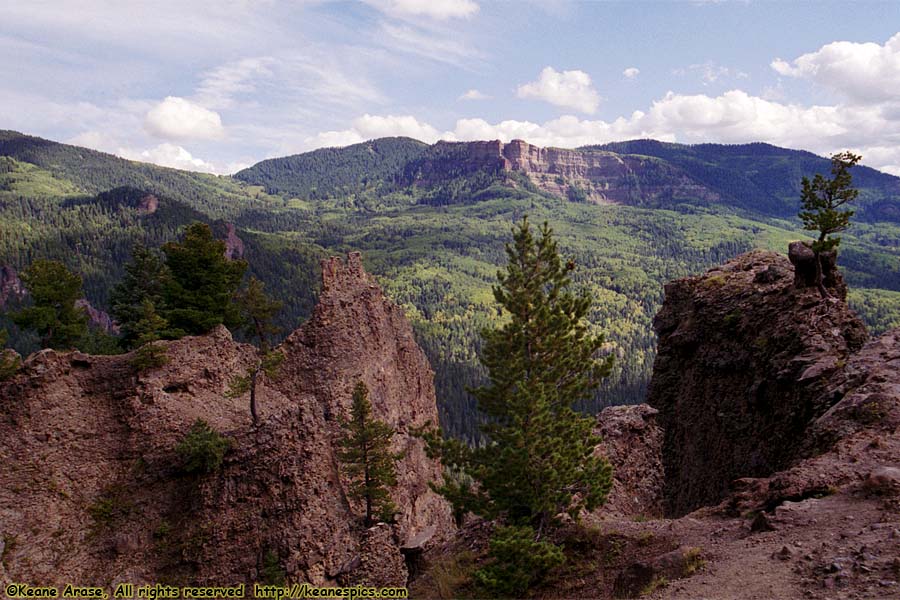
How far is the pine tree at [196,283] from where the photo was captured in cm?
4359

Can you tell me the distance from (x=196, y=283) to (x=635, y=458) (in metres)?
38.9

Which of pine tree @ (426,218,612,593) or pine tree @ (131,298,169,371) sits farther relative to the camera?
pine tree @ (131,298,169,371)

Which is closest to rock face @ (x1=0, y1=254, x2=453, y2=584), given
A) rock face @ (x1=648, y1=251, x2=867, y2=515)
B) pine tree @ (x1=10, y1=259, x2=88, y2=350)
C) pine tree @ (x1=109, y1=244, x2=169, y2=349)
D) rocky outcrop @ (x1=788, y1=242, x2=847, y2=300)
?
pine tree @ (x1=10, y1=259, x2=88, y2=350)

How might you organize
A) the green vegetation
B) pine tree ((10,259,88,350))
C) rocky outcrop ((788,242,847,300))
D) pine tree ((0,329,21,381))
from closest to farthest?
the green vegetation
rocky outcrop ((788,242,847,300))
pine tree ((0,329,21,381))
pine tree ((10,259,88,350))

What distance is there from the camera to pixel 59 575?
27.0m

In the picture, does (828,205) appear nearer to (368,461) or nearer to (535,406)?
(535,406)

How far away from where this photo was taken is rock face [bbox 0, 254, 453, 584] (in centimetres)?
2858

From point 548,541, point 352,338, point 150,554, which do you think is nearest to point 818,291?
point 548,541

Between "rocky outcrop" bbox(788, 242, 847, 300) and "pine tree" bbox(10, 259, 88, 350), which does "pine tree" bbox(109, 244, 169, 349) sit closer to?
"pine tree" bbox(10, 259, 88, 350)

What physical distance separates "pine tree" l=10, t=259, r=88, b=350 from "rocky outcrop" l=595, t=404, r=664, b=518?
43.4 metres

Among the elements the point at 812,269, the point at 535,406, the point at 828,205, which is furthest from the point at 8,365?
the point at 828,205

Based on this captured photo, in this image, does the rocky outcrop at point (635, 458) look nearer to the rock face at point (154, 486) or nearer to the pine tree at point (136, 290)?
the rock face at point (154, 486)

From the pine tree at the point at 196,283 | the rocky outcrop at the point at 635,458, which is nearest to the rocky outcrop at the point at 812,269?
the rocky outcrop at the point at 635,458

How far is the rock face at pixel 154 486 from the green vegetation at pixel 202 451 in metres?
0.62
